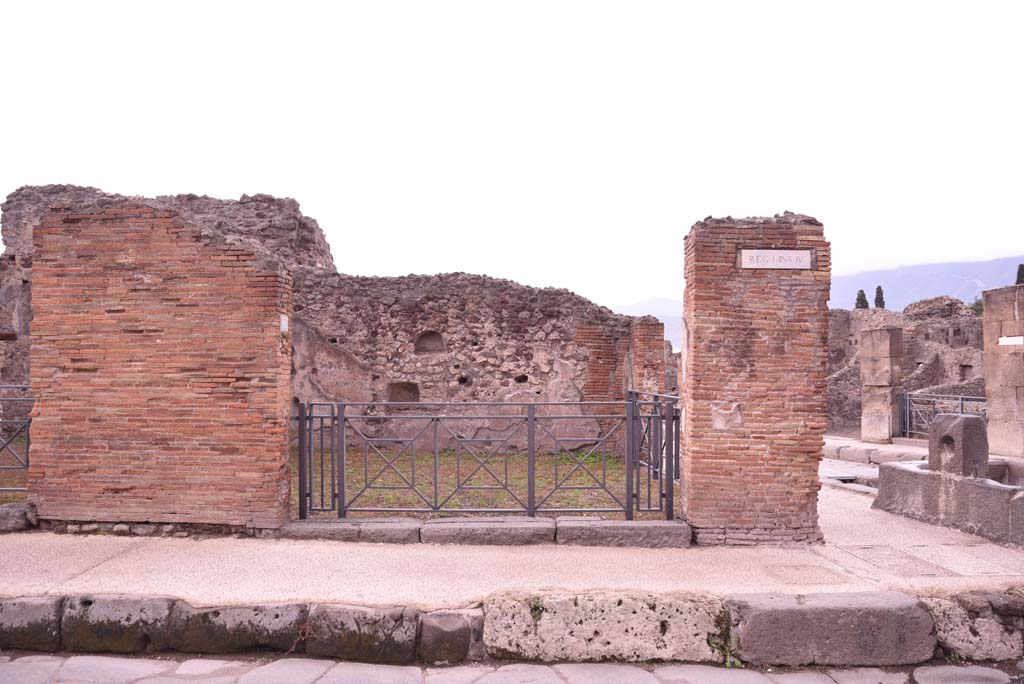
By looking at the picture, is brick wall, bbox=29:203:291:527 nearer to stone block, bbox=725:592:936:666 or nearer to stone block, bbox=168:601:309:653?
stone block, bbox=168:601:309:653

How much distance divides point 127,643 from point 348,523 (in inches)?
74.3

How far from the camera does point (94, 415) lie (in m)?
5.76

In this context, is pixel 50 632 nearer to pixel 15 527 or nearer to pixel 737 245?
pixel 15 527

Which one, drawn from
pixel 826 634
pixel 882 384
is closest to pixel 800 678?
pixel 826 634

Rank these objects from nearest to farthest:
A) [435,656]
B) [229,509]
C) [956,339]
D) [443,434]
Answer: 1. [435,656]
2. [229,509]
3. [443,434]
4. [956,339]

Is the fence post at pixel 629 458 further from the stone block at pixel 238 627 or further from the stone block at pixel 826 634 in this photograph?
the stone block at pixel 238 627

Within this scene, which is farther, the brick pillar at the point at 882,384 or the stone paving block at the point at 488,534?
the brick pillar at the point at 882,384

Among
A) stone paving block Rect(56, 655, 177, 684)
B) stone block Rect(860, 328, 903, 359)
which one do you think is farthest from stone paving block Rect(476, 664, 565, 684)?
stone block Rect(860, 328, 903, 359)

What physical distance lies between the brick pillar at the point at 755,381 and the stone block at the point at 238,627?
329 cm

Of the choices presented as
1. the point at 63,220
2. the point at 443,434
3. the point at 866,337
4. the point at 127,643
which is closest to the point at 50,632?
the point at 127,643

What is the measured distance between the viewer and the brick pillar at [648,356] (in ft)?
35.7

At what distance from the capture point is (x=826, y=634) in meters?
4.08

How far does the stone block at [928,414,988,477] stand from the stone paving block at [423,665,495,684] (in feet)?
16.9

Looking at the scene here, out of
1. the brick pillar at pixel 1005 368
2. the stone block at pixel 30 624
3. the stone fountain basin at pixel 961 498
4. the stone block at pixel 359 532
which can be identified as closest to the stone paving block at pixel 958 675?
the stone fountain basin at pixel 961 498
